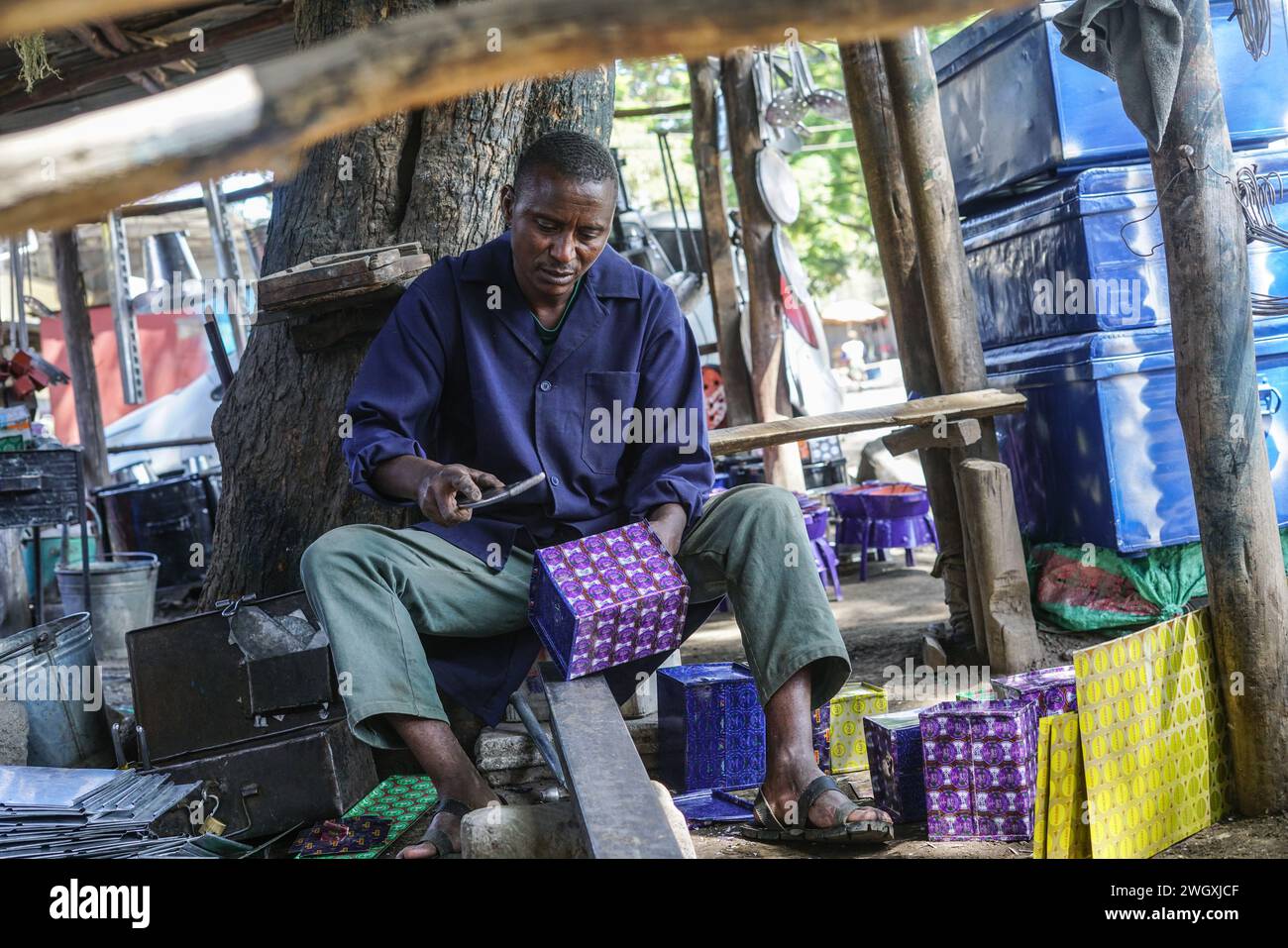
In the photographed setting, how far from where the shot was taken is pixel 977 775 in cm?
283

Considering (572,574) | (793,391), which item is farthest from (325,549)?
(793,391)

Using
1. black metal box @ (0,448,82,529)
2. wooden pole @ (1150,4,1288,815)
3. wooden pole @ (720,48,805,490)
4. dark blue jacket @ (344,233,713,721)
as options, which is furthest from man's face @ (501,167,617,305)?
wooden pole @ (720,48,805,490)

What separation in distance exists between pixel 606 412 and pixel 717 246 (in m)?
5.14

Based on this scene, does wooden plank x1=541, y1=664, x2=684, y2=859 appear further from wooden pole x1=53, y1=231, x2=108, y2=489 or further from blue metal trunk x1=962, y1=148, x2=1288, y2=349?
wooden pole x1=53, y1=231, x2=108, y2=489

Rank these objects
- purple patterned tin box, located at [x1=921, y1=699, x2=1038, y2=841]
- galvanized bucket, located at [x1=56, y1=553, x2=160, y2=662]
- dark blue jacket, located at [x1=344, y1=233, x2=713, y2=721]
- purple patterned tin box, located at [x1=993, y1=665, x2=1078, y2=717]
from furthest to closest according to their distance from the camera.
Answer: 1. galvanized bucket, located at [x1=56, y1=553, x2=160, y2=662]
2. purple patterned tin box, located at [x1=993, y1=665, x2=1078, y2=717]
3. dark blue jacket, located at [x1=344, y1=233, x2=713, y2=721]
4. purple patterned tin box, located at [x1=921, y1=699, x2=1038, y2=841]

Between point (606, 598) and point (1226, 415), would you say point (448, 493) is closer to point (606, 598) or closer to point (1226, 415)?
point (606, 598)

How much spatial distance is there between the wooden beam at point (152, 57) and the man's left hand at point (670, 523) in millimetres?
5067

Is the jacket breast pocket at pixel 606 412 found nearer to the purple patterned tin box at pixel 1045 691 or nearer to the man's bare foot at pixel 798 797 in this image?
the man's bare foot at pixel 798 797

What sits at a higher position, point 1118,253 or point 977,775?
point 1118,253

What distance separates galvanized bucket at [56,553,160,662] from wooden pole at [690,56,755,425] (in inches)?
153

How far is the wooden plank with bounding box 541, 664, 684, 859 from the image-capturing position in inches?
78.5

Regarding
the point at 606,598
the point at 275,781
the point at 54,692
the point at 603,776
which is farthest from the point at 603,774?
the point at 54,692
